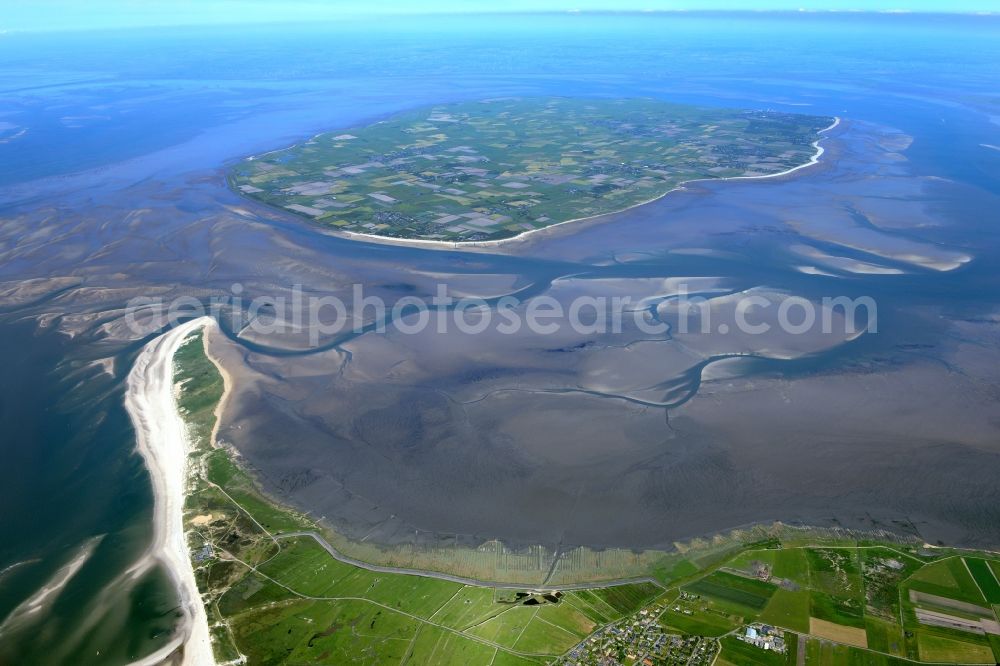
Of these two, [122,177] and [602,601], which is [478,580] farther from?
[122,177]

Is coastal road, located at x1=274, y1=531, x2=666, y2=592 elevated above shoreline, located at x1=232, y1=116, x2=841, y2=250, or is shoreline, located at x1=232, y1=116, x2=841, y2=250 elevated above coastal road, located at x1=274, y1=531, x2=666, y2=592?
shoreline, located at x1=232, y1=116, x2=841, y2=250

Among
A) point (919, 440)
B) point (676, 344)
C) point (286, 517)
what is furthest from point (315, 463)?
point (919, 440)

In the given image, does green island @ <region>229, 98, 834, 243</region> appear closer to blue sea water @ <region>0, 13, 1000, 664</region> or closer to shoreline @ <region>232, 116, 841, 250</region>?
shoreline @ <region>232, 116, 841, 250</region>

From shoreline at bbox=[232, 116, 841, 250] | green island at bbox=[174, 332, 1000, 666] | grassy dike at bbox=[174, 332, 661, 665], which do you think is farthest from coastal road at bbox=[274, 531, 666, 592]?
shoreline at bbox=[232, 116, 841, 250]

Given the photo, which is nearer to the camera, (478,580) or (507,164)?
(478,580)

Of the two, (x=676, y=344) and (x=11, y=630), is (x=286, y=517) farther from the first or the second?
(x=676, y=344)

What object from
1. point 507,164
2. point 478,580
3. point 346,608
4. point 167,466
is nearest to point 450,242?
point 507,164
